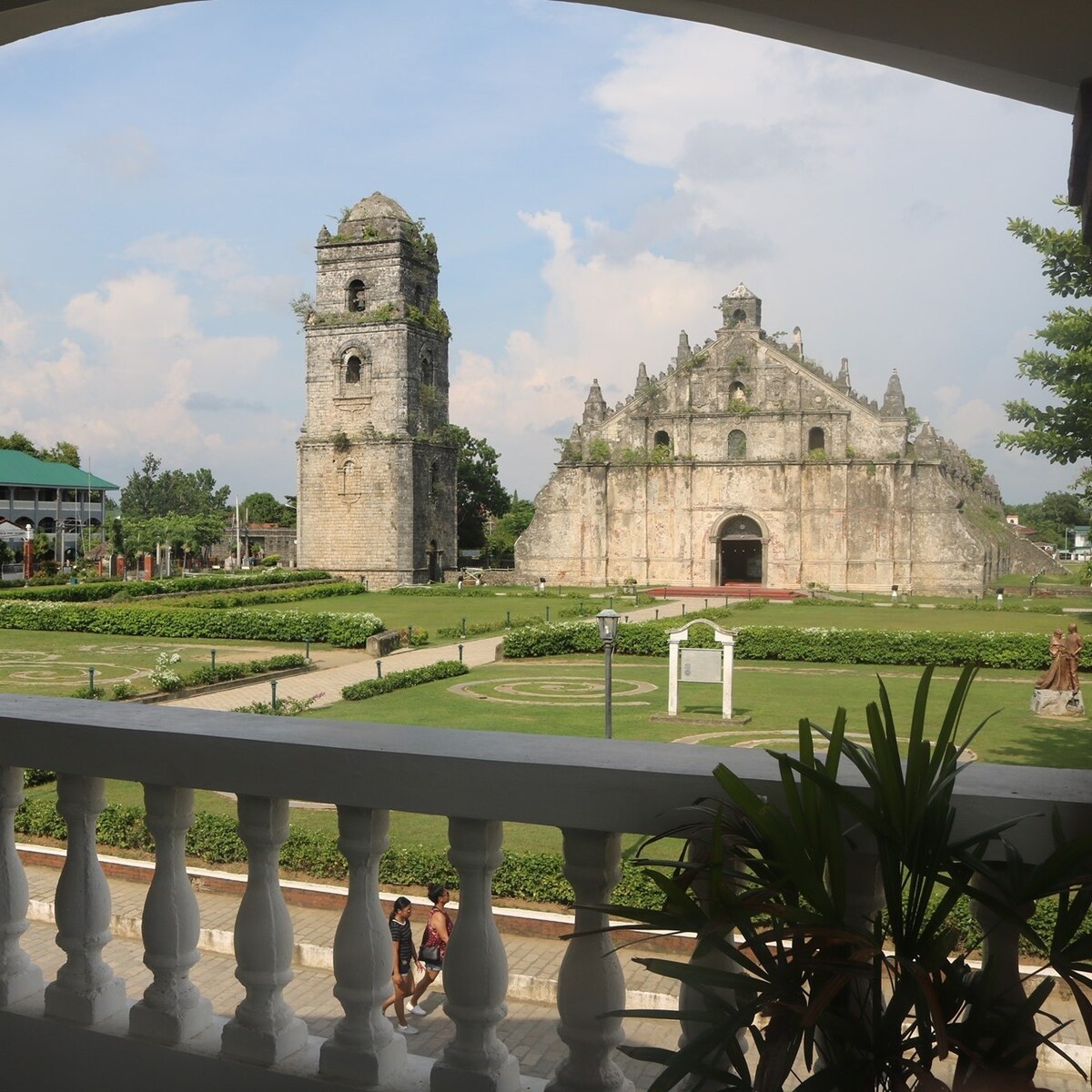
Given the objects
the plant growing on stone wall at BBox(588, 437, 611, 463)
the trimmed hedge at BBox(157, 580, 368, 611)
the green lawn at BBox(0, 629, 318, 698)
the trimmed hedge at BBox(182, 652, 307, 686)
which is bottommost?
the green lawn at BBox(0, 629, 318, 698)

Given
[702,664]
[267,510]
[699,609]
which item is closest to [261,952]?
[702,664]

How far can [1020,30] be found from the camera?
169 centimetres

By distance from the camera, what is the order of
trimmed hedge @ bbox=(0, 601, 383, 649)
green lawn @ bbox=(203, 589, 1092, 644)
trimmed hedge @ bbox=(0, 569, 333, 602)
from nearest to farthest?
trimmed hedge @ bbox=(0, 601, 383, 649)
green lawn @ bbox=(203, 589, 1092, 644)
trimmed hedge @ bbox=(0, 569, 333, 602)

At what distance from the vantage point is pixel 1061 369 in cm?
471

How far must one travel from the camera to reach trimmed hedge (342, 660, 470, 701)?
1389cm

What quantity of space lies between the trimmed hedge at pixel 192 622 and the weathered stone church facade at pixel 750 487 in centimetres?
1859

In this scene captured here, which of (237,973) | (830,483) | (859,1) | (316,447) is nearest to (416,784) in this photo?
(237,973)

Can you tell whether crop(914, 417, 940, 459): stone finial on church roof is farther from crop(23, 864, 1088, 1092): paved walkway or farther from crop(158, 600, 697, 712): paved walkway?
crop(23, 864, 1088, 1092): paved walkway

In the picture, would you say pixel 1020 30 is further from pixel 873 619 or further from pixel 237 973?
pixel 873 619

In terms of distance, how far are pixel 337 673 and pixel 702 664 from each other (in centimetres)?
693

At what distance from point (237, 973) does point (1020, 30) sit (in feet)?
6.64

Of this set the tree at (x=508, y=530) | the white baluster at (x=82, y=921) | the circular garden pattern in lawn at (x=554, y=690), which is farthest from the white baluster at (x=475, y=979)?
the tree at (x=508, y=530)

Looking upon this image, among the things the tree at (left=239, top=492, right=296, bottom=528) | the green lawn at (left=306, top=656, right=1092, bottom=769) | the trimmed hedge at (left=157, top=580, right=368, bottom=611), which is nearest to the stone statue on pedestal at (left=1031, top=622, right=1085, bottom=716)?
the green lawn at (left=306, top=656, right=1092, bottom=769)

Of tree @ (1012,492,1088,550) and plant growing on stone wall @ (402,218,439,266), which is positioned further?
plant growing on stone wall @ (402,218,439,266)
